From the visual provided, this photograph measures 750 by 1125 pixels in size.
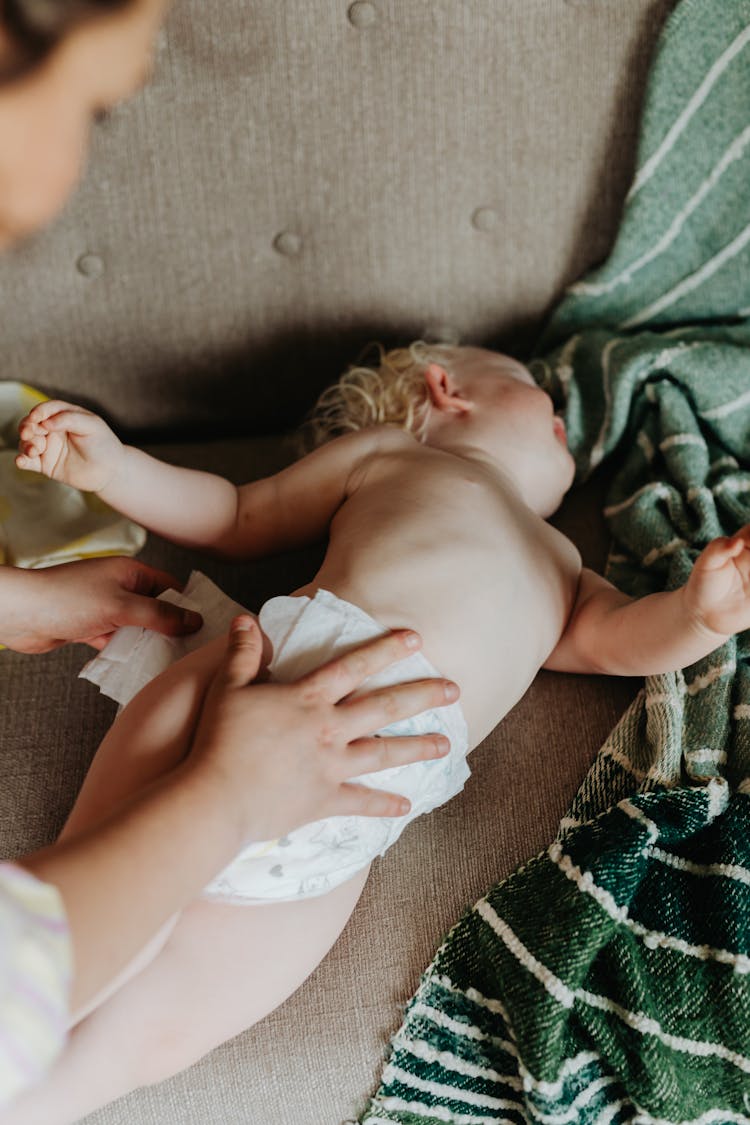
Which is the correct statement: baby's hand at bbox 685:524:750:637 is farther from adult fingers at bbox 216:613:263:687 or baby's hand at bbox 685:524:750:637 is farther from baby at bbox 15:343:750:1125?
adult fingers at bbox 216:613:263:687

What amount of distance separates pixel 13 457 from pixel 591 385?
781 millimetres

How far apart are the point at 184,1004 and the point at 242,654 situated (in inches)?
11.9

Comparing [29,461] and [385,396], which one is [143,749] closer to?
[29,461]

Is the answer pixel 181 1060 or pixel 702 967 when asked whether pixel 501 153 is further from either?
pixel 181 1060

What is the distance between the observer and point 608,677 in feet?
3.52

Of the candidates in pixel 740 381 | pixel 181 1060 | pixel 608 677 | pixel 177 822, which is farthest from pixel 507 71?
pixel 181 1060

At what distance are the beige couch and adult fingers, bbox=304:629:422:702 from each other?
230 mm

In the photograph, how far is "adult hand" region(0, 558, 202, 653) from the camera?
97cm

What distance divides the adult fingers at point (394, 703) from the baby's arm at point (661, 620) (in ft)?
0.70

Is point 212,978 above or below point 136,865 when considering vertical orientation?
below

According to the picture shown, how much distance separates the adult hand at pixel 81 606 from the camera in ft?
3.18

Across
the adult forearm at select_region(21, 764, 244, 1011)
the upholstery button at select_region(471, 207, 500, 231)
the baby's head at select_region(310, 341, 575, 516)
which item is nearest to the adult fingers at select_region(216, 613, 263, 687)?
the adult forearm at select_region(21, 764, 244, 1011)

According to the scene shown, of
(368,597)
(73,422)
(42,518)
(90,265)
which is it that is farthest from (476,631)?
(90,265)

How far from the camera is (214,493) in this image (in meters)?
1.09
